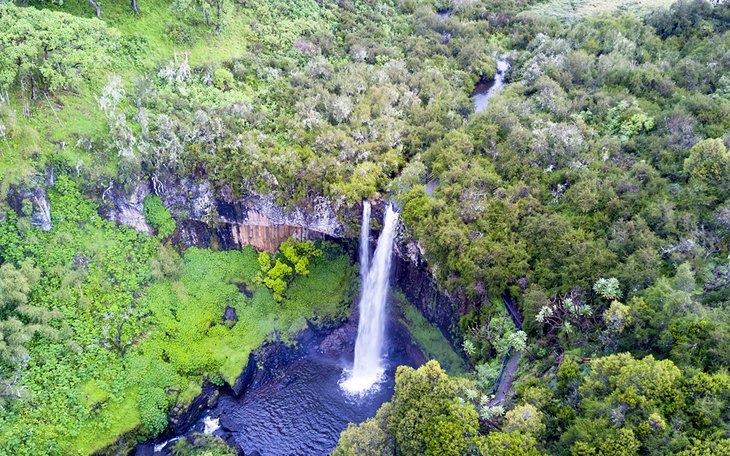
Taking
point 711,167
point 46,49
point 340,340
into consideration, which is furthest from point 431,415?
point 46,49

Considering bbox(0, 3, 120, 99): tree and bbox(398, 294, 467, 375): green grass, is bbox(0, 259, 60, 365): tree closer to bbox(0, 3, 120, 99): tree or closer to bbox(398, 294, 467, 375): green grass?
bbox(0, 3, 120, 99): tree

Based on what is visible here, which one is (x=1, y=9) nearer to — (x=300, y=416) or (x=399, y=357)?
(x=300, y=416)

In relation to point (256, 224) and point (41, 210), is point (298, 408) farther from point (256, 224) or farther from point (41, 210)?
point (41, 210)

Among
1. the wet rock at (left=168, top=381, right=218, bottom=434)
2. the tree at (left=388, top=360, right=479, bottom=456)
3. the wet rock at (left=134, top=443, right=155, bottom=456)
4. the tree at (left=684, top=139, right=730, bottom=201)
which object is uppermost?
the tree at (left=684, top=139, right=730, bottom=201)

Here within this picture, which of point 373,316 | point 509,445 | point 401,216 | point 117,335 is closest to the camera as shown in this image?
point 509,445

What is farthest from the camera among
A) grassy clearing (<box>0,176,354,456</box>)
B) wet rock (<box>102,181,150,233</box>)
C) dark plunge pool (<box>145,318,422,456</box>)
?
wet rock (<box>102,181,150,233</box>)

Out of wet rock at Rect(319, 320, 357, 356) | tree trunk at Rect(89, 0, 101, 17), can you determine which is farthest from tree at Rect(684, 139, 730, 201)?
tree trunk at Rect(89, 0, 101, 17)

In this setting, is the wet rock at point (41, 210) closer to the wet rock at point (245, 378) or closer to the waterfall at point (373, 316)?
the wet rock at point (245, 378)

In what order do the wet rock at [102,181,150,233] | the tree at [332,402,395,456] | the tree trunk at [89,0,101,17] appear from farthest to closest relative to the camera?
1. the tree trunk at [89,0,101,17]
2. the wet rock at [102,181,150,233]
3. the tree at [332,402,395,456]
